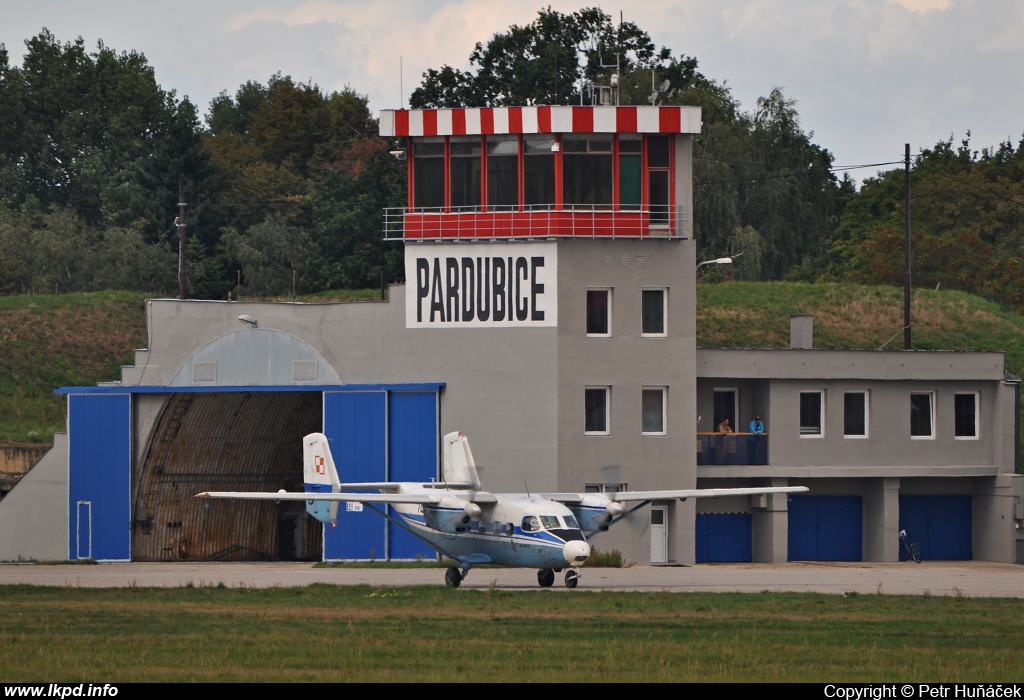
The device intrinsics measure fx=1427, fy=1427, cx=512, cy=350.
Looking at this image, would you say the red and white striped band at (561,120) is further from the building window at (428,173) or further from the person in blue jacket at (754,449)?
the person in blue jacket at (754,449)

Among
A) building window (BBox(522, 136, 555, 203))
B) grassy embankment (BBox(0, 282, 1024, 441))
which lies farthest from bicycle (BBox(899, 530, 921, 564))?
building window (BBox(522, 136, 555, 203))

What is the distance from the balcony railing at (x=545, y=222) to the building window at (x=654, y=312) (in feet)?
6.71

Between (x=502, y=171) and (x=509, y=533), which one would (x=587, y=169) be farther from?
(x=509, y=533)

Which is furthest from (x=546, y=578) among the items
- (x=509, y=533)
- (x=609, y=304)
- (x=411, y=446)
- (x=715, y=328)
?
(x=715, y=328)

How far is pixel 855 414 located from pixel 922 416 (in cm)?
267

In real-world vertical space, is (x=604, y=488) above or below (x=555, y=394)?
below

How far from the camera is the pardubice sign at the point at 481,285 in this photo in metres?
48.0

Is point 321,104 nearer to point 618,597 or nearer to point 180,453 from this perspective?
point 180,453

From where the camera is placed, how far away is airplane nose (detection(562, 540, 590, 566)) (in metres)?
35.7

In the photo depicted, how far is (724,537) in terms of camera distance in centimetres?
5181

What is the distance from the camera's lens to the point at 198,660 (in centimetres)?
2338

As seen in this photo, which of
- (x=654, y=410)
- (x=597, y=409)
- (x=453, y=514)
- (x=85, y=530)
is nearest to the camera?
(x=453, y=514)

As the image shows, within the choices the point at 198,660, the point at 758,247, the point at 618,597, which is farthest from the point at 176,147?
the point at 198,660

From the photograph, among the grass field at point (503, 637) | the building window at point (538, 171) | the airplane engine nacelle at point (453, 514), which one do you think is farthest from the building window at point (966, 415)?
the airplane engine nacelle at point (453, 514)
